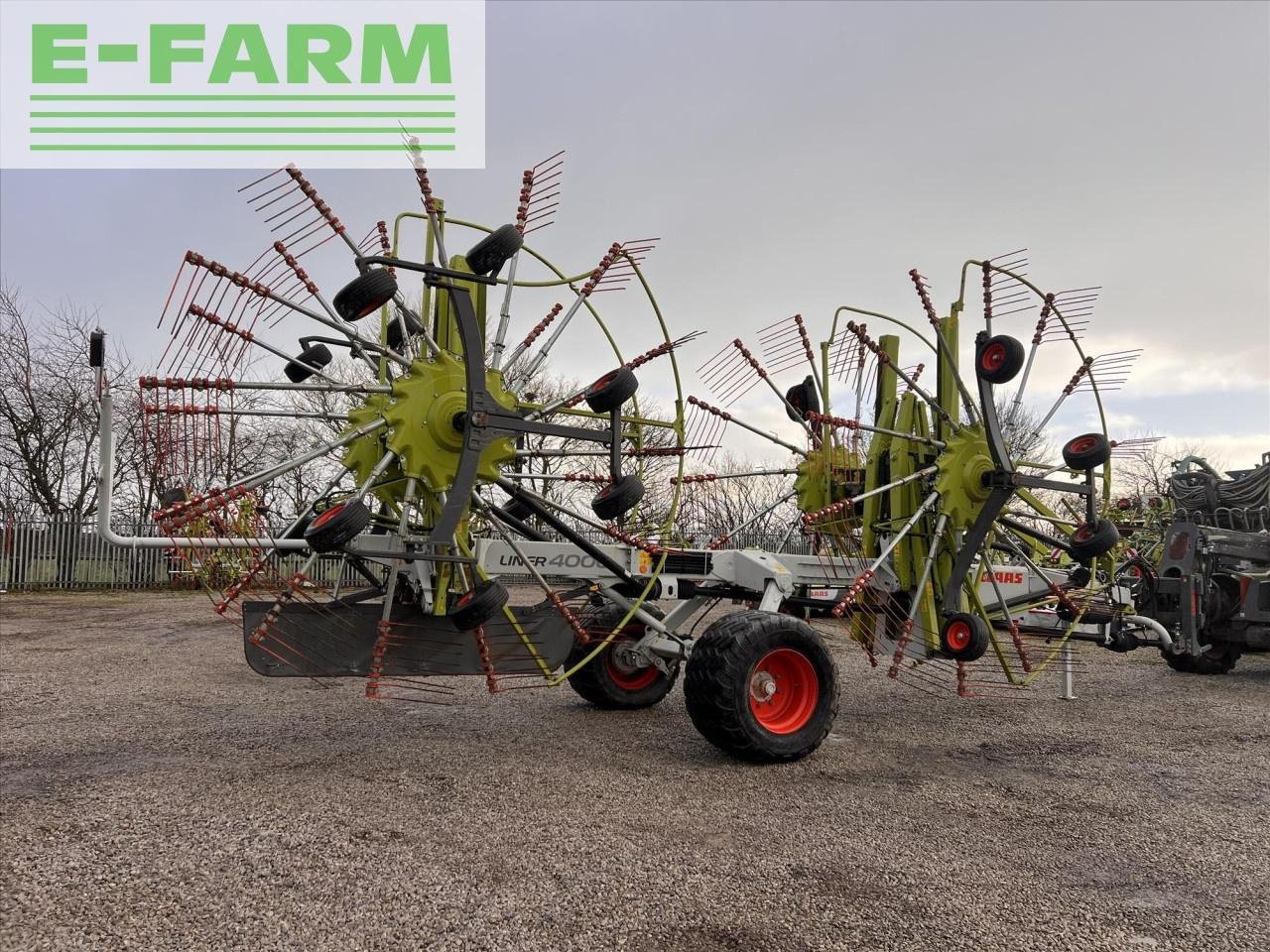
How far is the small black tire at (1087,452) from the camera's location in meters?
6.11

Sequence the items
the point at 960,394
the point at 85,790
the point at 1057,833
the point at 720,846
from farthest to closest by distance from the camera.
Answer: 1. the point at 960,394
2. the point at 85,790
3. the point at 1057,833
4. the point at 720,846

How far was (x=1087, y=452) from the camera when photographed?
20.2ft

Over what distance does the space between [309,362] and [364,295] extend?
135 centimetres

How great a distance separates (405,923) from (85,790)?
2486 millimetres

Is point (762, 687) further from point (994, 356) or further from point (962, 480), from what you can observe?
point (994, 356)

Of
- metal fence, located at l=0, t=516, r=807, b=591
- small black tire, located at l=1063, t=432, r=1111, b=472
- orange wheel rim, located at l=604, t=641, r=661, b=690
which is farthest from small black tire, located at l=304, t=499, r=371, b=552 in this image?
metal fence, located at l=0, t=516, r=807, b=591

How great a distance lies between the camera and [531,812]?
429 centimetres

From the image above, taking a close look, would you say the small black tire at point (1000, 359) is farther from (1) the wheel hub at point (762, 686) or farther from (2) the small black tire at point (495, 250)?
(2) the small black tire at point (495, 250)

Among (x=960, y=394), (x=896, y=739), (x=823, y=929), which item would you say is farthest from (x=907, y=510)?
(x=823, y=929)

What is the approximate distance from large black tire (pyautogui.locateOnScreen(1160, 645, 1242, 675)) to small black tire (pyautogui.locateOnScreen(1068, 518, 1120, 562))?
4.74 meters

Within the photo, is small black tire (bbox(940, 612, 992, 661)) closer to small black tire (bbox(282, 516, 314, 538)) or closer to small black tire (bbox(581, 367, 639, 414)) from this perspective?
small black tire (bbox(581, 367, 639, 414))

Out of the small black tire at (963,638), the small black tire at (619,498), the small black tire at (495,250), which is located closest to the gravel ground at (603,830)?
the small black tire at (963,638)

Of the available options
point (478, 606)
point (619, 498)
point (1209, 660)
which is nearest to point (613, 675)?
point (619, 498)

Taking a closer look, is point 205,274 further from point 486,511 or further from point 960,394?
point 960,394
